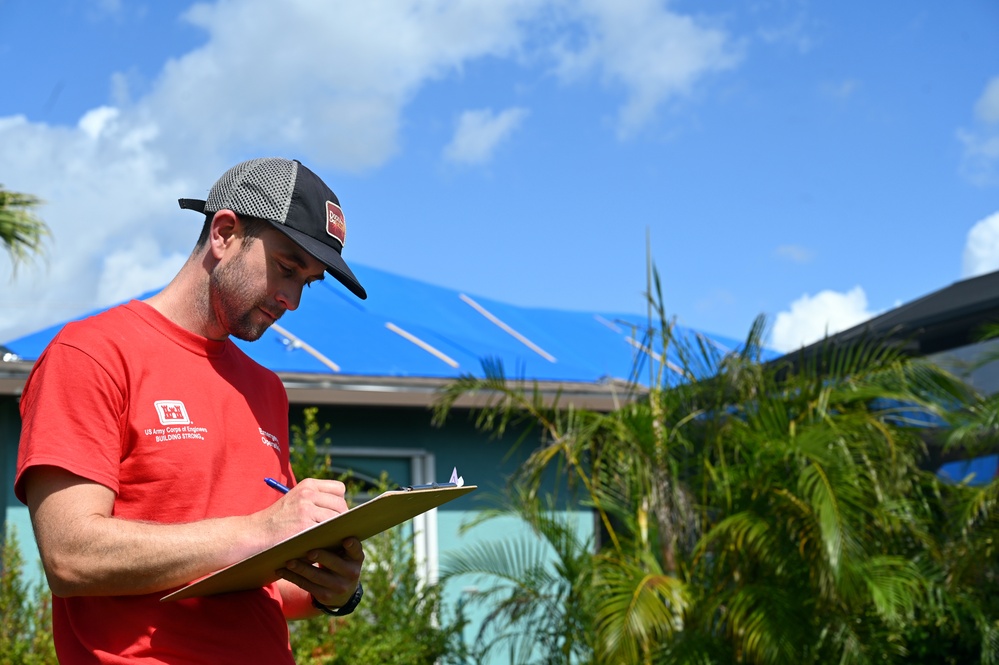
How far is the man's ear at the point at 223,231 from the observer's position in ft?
8.13

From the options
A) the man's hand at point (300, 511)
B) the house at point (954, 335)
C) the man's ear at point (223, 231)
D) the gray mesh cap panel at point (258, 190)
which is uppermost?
the house at point (954, 335)

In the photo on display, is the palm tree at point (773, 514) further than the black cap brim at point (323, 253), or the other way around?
the palm tree at point (773, 514)

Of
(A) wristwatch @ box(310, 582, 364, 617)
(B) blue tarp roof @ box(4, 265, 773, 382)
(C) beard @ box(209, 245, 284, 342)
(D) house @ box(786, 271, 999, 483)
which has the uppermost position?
(B) blue tarp roof @ box(4, 265, 773, 382)

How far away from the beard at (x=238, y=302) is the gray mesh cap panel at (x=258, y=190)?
3.7 inches

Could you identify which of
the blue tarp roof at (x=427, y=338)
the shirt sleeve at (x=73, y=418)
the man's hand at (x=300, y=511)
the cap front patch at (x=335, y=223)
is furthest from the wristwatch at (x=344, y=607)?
the blue tarp roof at (x=427, y=338)

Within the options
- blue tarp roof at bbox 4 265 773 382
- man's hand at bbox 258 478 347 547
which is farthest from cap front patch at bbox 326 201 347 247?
blue tarp roof at bbox 4 265 773 382

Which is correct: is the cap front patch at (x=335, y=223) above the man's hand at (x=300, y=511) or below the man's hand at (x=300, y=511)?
above

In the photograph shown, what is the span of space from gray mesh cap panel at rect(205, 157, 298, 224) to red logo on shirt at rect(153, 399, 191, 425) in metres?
0.42

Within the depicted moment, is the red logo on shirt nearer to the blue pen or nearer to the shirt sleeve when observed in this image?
the shirt sleeve

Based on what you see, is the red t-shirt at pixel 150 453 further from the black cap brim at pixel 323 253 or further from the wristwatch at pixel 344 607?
the black cap brim at pixel 323 253

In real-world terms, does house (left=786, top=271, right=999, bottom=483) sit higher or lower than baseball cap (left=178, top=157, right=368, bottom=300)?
higher

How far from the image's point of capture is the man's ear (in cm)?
248

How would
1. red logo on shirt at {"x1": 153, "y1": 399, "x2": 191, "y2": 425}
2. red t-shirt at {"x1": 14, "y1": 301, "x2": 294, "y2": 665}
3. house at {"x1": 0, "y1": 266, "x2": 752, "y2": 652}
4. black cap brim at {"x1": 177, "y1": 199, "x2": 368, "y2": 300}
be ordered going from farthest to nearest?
house at {"x1": 0, "y1": 266, "x2": 752, "y2": 652} < black cap brim at {"x1": 177, "y1": 199, "x2": 368, "y2": 300} < red logo on shirt at {"x1": 153, "y1": 399, "x2": 191, "y2": 425} < red t-shirt at {"x1": 14, "y1": 301, "x2": 294, "y2": 665}

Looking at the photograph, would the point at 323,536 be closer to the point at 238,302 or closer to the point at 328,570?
the point at 328,570
